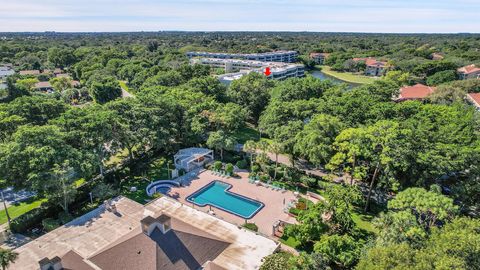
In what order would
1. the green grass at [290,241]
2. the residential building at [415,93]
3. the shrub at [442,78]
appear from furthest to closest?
the shrub at [442,78], the residential building at [415,93], the green grass at [290,241]

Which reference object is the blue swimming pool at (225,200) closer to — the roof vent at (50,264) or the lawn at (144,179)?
the lawn at (144,179)

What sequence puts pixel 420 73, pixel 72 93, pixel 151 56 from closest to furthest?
pixel 72 93
pixel 420 73
pixel 151 56

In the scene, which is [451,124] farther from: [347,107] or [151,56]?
[151,56]

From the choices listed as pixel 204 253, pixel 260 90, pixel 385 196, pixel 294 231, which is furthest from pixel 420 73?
pixel 204 253

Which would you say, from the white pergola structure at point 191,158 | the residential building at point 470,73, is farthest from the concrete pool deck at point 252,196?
the residential building at point 470,73

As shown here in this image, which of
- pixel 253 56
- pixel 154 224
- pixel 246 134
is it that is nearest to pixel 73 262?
pixel 154 224
